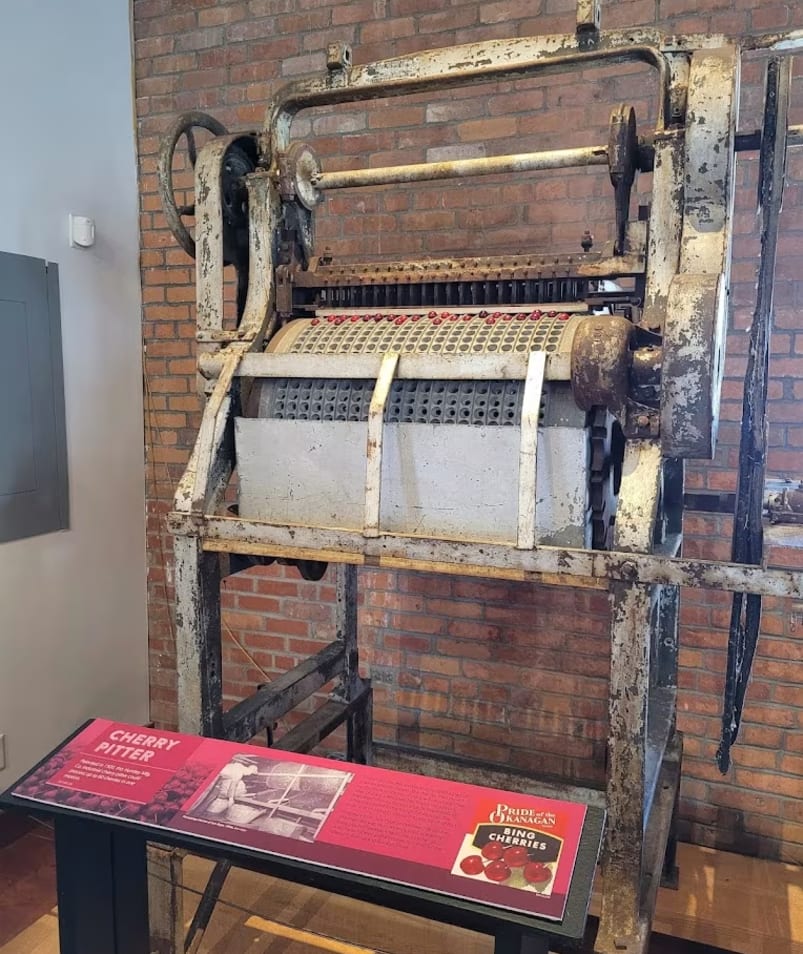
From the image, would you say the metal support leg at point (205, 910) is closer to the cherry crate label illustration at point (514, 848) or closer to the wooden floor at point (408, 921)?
the wooden floor at point (408, 921)

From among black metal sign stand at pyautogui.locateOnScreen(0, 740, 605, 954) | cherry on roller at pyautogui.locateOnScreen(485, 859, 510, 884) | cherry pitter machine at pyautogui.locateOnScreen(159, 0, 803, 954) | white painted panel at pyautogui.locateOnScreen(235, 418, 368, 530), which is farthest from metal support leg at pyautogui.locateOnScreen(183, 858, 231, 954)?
cherry on roller at pyautogui.locateOnScreen(485, 859, 510, 884)

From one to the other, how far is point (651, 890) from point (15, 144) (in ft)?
9.03

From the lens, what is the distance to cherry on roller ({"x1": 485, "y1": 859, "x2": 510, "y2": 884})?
1.07m

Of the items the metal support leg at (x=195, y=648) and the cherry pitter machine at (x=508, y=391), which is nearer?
the cherry pitter machine at (x=508, y=391)

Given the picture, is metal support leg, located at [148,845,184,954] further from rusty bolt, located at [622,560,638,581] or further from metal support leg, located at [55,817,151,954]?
rusty bolt, located at [622,560,638,581]

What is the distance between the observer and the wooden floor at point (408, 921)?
1.94 meters

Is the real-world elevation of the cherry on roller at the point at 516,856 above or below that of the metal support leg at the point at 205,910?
above

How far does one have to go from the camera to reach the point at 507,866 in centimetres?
109

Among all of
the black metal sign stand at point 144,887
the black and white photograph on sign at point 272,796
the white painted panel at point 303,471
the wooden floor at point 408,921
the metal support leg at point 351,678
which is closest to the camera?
the black metal sign stand at point 144,887

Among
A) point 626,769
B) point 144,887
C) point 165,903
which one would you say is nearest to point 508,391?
point 626,769

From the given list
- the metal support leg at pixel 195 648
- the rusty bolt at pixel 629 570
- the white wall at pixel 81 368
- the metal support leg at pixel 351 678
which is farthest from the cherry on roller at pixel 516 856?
the white wall at pixel 81 368

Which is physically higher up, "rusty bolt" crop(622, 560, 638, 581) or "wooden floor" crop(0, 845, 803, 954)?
"rusty bolt" crop(622, 560, 638, 581)

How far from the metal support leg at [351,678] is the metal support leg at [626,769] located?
1.02 meters

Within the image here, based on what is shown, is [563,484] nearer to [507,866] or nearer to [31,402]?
[507,866]
